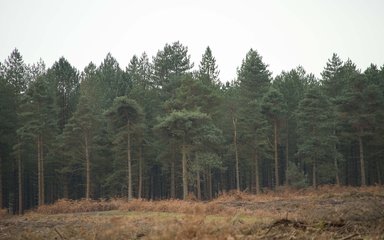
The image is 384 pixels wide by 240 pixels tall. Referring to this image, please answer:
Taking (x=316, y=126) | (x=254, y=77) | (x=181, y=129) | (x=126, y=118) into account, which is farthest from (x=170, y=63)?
(x=316, y=126)

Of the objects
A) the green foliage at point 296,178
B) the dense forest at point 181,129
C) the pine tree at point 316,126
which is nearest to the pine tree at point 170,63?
the dense forest at point 181,129

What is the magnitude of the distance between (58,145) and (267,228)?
117 feet

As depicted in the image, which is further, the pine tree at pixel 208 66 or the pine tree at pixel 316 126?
the pine tree at pixel 208 66

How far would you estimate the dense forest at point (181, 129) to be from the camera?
129ft

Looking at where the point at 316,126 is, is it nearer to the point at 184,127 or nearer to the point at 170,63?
the point at 184,127

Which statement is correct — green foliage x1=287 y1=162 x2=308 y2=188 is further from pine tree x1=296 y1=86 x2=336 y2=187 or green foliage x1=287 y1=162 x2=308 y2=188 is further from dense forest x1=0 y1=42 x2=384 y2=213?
pine tree x1=296 y1=86 x2=336 y2=187

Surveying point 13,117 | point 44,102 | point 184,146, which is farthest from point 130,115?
point 13,117

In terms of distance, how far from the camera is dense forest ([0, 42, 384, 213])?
129ft

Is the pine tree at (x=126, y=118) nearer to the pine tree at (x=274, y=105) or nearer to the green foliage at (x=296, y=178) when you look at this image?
the pine tree at (x=274, y=105)

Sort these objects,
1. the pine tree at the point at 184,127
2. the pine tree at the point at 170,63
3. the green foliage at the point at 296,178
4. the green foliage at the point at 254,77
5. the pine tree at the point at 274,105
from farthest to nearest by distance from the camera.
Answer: the pine tree at the point at 170,63
the green foliage at the point at 254,77
the pine tree at the point at 274,105
the green foliage at the point at 296,178
the pine tree at the point at 184,127

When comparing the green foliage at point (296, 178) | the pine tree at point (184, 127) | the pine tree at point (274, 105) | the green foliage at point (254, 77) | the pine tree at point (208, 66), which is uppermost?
the pine tree at point (208, 66)

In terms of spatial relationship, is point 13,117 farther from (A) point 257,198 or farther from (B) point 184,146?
(A) point 257,198

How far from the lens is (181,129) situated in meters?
37.0

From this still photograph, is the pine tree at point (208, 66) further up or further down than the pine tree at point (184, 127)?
further up
